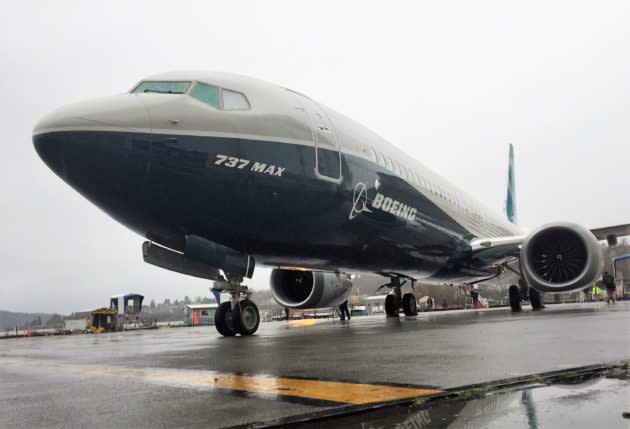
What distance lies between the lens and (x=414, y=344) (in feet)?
20.2

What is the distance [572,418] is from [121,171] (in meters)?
6.18

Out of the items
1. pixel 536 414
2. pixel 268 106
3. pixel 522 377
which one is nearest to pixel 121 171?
pixel 268 106

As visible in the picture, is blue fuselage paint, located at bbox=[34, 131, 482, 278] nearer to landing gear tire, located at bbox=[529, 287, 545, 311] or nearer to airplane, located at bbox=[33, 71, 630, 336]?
airplane, located at bbox=[33, 71, 630, 336]

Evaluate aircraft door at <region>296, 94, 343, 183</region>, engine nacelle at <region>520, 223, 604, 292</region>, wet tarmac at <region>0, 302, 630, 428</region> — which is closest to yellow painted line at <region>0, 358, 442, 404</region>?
wet tarmac at <region>0, 302, 630, 428</region>

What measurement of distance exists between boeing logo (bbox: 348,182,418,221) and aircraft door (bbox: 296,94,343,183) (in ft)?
1.93

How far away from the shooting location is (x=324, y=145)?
917 cm

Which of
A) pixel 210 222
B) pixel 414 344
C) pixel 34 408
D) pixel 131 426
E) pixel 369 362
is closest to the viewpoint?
pixel 131 426

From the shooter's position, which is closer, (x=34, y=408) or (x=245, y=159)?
(x=34, y=408)

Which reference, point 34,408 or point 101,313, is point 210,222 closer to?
point 34,408

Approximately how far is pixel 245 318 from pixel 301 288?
4.76 meters

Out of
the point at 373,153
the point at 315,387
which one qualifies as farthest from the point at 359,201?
the point at 315,387

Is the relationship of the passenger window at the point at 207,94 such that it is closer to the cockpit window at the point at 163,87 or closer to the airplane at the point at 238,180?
the airplane at the point at 238,180

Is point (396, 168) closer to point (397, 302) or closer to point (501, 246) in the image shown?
point (501, 246)

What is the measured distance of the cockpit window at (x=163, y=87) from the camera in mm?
8164
